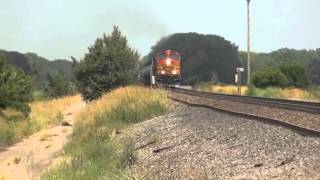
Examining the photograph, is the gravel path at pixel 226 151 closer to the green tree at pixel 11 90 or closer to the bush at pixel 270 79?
the green tree at pixel 11 90

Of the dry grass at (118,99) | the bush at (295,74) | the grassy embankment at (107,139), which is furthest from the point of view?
the bush at (295,74)

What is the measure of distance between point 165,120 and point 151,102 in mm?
6845

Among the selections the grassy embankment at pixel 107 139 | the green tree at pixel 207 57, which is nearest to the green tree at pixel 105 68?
the grassy embankment at pixel 107 139

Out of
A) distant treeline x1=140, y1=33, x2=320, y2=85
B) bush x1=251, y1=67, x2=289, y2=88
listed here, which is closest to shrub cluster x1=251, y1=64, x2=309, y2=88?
bush x1=251, y1=67, x2=289, y2=88

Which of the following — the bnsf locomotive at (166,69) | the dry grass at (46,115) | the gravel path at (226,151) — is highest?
the bnsf locomotive at (166,69)

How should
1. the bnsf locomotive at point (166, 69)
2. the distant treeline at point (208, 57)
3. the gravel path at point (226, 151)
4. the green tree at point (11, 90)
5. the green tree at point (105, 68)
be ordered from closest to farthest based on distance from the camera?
the gravel path at point (226, 151)
the green tree at point (11, 90)
the green tree at point (105, 68)
the bnsf locomotive at point (166, 69)
the distant treeline at point (208, 57)

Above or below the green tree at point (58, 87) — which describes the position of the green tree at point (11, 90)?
above

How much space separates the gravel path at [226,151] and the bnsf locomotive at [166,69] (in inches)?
1437

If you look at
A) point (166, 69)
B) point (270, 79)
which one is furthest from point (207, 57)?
point (166, 69)

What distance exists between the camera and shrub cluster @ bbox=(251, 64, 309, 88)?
62.9m

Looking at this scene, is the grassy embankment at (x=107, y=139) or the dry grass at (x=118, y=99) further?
the dry grass at (x=118, y=99)

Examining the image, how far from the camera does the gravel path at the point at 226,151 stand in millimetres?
10875

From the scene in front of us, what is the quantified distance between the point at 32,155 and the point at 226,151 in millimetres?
15495

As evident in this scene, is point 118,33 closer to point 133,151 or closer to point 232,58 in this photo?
point 133,151
